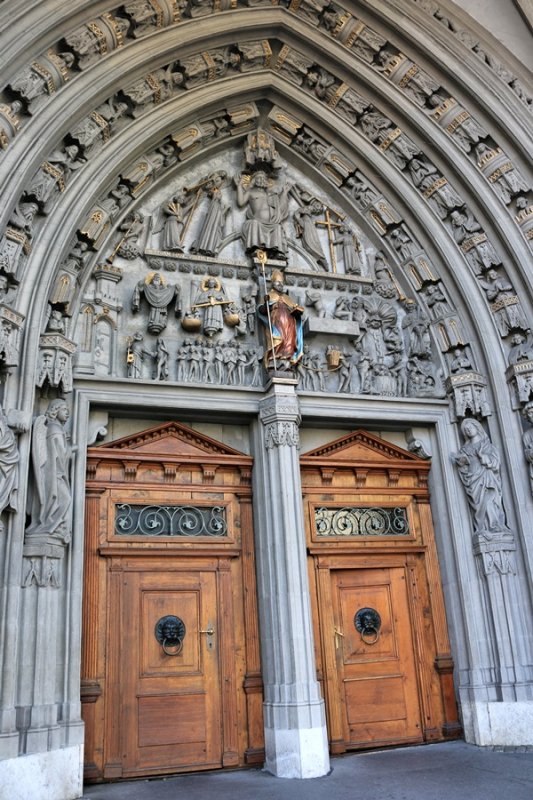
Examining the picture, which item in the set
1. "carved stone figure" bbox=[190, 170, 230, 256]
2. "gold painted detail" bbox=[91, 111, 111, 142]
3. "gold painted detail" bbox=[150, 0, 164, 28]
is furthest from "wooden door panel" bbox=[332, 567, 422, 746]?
"gold painted detail" bbox=[150, 0, 164, 28]

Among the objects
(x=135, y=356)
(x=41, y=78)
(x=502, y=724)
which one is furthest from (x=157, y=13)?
(x=502, y=724)

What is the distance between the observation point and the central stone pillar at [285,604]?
19.7 ft

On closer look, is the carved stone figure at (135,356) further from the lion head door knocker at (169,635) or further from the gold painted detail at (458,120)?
the gold painted detail at (458,120)

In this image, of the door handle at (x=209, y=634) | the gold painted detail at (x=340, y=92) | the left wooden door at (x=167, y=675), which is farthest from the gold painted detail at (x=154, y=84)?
the door handle at (x=209, y=634)

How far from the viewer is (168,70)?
7633mm

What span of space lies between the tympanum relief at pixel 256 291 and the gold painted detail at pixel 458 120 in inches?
43.5

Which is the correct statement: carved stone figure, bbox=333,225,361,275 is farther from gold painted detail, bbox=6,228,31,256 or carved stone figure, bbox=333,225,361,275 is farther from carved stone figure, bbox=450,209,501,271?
gold painted detail, bbox=6,228,31,256

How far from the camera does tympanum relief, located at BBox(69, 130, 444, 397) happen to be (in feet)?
23.7

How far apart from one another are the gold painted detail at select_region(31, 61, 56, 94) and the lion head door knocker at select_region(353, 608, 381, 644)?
19.3ft

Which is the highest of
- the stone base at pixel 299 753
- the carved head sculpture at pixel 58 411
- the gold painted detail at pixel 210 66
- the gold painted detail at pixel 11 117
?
the gold painted detail at pixel 210 66

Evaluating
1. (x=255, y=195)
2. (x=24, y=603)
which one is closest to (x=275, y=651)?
(x=24, y=603)

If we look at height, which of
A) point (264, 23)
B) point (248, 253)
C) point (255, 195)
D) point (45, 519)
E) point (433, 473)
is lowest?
point (45, 519)

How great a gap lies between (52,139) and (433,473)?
5162 mm

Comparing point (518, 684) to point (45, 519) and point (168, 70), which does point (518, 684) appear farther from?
point (168, 70)
